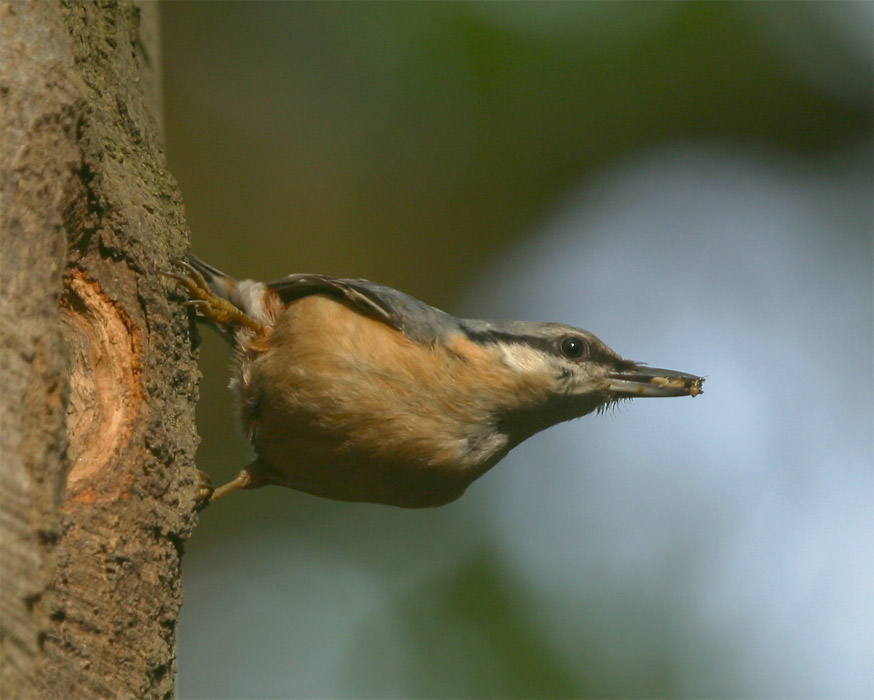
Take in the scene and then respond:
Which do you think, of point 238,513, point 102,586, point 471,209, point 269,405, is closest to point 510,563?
point 238,513

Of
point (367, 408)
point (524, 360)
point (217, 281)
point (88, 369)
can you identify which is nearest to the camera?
point (88, 369)

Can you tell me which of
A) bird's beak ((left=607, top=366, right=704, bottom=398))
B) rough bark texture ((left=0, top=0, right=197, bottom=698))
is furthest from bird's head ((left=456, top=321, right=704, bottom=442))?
rough bark texture ((left=0, top=0, right=197, bottom=698))

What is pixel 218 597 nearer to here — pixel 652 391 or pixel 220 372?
pixel 220 372

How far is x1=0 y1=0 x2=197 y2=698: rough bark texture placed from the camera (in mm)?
1437

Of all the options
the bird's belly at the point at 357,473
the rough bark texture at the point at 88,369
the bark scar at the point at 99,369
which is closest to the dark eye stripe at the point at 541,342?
the bird's belly at the point at 357,473

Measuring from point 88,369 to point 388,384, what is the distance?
39.1 inches

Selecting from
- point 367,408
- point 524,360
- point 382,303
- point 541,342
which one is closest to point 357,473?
point 367,408

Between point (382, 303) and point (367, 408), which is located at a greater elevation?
point (382, 303)

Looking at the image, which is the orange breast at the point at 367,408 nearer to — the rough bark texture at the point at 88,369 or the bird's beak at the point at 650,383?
the bird's beak at the point at 650,383

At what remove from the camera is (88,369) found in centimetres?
216

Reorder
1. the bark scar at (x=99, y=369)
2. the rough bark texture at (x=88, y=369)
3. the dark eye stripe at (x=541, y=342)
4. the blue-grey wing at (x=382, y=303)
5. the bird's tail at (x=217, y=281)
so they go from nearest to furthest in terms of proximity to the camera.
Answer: the rough bark texture at (x=88, y=369) < the bark scar at (x=99, y=369) < the bird's tail at (x=217, y=281) < the blue-grey wing at (x=382, y=303) < the dark eye stripe at (x=541, y=342)

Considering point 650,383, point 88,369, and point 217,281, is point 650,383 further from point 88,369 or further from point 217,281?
point 88,369

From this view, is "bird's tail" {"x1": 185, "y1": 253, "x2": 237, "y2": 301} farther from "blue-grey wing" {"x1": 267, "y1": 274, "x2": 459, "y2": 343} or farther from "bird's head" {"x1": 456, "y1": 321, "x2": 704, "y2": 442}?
"bird's head" {"x1": 456, "y1": 321, "x2": 704, "y2": 442}

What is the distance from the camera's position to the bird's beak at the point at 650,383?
3102 millimetres
